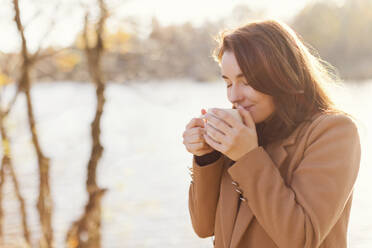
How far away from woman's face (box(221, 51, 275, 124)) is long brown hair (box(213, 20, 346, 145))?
19 millimetres

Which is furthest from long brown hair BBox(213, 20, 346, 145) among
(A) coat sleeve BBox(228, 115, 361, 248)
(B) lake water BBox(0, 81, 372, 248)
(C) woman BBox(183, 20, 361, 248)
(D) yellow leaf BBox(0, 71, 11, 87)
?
(D) yellow leaf BBox(0, 71, 11, 87)

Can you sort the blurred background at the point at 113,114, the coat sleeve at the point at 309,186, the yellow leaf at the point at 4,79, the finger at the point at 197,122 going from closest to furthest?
the coat sleeve at the point at 309,186, the finger at the point at 197,122, the blurred background at the point at 113,114, the yellow leaf at the point at 4,79

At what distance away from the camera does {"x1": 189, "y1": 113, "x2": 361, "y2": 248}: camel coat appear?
1.08 m

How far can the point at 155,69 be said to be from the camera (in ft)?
17.4

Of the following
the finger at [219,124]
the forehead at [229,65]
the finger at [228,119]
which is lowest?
the finger at [219,124]

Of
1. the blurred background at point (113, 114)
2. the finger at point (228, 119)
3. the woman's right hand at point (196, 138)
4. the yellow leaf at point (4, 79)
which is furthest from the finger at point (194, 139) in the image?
the yellow leaf at point (4, 79)

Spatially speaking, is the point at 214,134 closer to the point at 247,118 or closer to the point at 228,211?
the point at 247,118


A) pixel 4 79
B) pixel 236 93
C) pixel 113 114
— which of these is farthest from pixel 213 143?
pixel 113 114

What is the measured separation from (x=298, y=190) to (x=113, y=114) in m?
17.2

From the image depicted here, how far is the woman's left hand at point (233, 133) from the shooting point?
114 cm

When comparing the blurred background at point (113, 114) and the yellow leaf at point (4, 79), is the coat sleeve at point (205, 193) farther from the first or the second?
the yellow leaf at point (4, 79)

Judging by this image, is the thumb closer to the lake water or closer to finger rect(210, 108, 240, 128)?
finger rect(210, 108, 240, 128)

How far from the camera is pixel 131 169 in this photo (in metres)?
12.2

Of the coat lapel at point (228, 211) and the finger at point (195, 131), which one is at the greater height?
the finger at point (195, 131)
